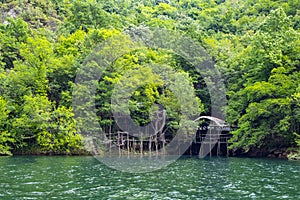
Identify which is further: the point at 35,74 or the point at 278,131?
the point at 35,74

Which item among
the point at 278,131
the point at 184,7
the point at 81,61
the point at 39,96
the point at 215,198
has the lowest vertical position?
the point at 215,198

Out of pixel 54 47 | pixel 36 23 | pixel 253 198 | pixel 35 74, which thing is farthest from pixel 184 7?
pixel 253 198

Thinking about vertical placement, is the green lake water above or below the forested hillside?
below

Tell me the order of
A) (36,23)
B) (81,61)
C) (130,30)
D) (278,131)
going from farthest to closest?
1. (36,23)
2. (130,30)
3. (81,61)
4. (278,131)

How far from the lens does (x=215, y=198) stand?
14.8 metres

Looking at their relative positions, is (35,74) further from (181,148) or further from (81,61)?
(181,148)

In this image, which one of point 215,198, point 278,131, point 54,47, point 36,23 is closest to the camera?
point 215,198

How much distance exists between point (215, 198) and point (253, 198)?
1402mm

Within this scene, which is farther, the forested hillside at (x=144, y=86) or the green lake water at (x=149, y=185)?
the forested hillside at (x=144, y=86)

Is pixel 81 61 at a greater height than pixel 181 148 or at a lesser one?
greater

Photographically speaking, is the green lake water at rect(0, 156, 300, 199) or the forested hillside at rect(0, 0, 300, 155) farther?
the forested hillside at rect(0, 0, 300, 155)

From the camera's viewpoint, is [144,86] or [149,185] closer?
[149,185]

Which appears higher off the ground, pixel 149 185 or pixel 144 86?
pixel 144 86

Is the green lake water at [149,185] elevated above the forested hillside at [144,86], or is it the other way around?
the forested hillside at [144,86]
